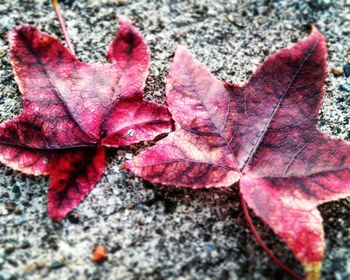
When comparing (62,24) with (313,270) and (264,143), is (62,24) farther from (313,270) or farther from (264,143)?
(313,270)

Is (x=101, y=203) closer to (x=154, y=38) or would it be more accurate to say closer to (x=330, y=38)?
(x=154, y=38)

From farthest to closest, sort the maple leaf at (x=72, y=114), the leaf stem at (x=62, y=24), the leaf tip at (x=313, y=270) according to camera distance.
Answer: the leaf stem at (x=62, y=24)
the maple leaf at (x=72, y=114)
the leaf tip at (x=313, y=270)

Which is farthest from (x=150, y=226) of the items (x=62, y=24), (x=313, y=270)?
(x=62, y=24)

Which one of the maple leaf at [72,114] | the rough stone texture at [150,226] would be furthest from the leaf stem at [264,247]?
the maple leaf at [72,114]

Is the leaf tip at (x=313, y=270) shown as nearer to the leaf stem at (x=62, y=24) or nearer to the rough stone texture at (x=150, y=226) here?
the rough stone texture at (x=150, y=226)

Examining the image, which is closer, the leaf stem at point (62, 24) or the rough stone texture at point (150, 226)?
the rough stone texture at point (150, 226)

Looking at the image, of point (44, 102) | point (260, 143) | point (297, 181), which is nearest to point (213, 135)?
point (260, 143)

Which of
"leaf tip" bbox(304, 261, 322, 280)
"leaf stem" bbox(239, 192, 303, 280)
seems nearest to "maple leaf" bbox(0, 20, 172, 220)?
"leaf stem" bbox(239, 192, 303, 280)
